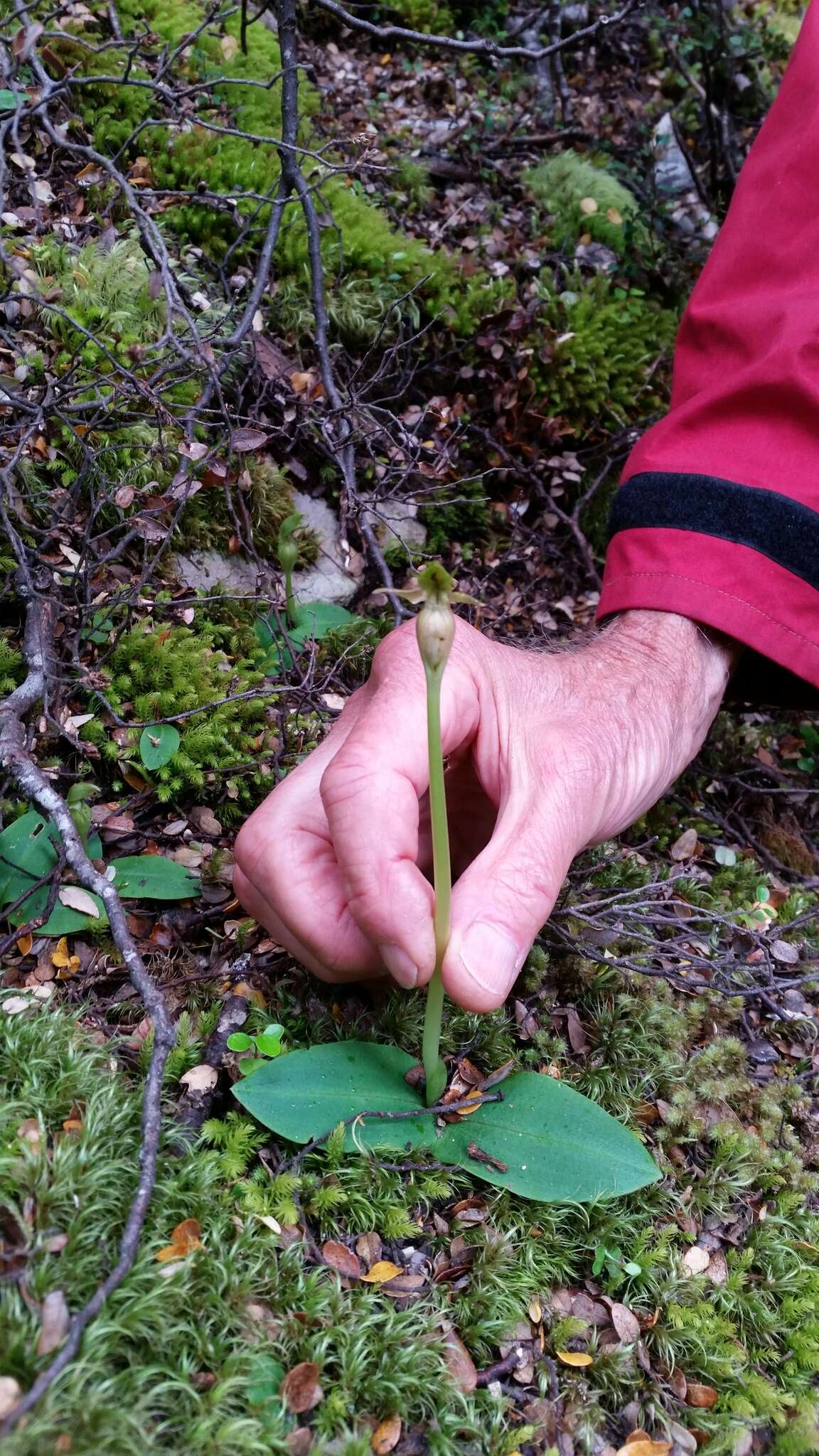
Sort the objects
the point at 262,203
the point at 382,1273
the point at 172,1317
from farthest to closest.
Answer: the point at 262,203 → the point at 382,1273 → the point at 172,1317

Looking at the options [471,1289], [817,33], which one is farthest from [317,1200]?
[817,33]

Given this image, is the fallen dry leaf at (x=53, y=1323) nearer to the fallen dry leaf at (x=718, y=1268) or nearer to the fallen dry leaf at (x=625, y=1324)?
the fallen dry leaf at (x=625, y=1324)

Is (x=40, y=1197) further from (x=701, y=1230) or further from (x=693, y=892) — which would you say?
(x=693, y=892)

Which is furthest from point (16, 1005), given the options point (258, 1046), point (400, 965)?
point (400, 965)

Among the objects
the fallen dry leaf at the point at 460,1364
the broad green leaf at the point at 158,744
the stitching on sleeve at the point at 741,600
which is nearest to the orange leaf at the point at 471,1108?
the fallen dry leaf at the point at 460,1364

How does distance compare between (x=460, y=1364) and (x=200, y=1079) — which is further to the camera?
(x=200, y=1079)

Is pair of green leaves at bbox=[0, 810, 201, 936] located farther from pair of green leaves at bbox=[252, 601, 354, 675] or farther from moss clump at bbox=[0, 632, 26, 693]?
pair of green leaves at bbox=[252, 601, 354, 675]

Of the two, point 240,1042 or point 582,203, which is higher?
point 582,203

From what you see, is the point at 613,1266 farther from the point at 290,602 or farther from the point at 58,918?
the point at 290,602
